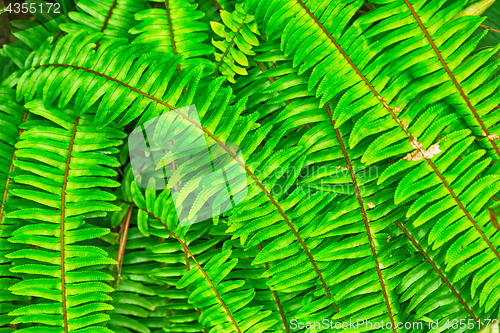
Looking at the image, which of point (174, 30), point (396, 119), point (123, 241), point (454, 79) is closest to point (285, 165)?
point (396, 119)

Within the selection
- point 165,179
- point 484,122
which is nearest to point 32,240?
point 165,179

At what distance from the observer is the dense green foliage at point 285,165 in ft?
4.91

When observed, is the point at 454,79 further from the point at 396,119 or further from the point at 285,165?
the point at 285,165

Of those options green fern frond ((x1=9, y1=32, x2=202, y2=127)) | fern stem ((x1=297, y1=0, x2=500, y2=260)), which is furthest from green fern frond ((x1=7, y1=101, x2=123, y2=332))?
fern stem ((x1=297, y1=0, x2=500, y2=260))

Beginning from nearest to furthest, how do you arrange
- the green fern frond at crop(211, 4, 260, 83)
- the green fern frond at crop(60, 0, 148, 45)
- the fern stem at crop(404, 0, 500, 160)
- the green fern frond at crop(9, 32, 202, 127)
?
1. the fern stem at crop(404, 0, 500, 160)
2. the green fern frond at crop(9, 32, 202, 127)
3. the green fern frond at crop(211, 4, 260, 83)
4. the green fern frond at crop(60, 0, 148, 45)

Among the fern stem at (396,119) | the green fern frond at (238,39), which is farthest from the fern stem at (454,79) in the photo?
the green fern frond at (238,39)

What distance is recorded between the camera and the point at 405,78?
1521 millimetres

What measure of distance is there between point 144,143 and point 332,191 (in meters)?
1.01

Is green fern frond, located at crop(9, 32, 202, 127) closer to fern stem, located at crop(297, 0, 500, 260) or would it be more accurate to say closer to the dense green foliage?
the dense green foliage

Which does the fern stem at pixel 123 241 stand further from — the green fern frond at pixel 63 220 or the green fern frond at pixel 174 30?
the green fern frond at pixel 174 30

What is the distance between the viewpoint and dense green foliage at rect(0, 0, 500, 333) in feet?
4.91

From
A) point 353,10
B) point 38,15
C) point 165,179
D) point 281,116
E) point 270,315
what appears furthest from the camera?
point 38,15

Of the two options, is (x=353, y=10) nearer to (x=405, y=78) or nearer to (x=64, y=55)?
(x=405, y=78)

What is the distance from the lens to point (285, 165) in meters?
1.56
